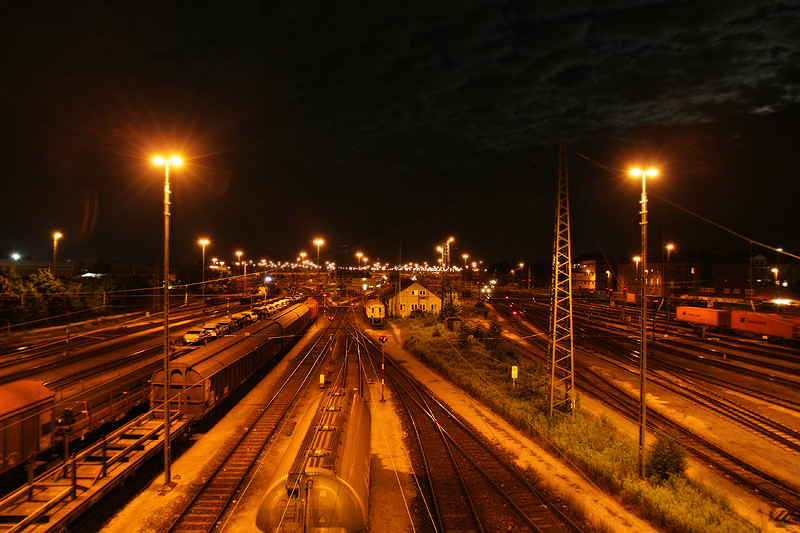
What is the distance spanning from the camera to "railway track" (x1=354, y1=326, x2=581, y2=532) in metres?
11.0

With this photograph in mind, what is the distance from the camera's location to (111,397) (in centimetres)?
1584

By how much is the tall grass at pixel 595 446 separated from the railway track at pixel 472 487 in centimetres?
219

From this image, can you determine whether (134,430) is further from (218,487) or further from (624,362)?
(624,362)

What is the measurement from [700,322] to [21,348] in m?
60.1

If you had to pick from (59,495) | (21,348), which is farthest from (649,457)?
(21,348)

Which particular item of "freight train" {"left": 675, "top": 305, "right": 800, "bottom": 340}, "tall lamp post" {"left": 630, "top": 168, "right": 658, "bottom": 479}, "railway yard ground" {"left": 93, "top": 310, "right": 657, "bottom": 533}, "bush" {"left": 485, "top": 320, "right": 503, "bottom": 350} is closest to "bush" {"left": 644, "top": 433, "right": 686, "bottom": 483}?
"tall lamp post" {"left": 630, "top": 168, "right": 658, "bottom": 479}

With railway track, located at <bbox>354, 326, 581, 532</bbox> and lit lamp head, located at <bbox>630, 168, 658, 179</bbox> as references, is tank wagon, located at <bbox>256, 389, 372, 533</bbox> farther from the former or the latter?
lit lamp head, located at <bbox>630, 168, 658, 179</bbox>

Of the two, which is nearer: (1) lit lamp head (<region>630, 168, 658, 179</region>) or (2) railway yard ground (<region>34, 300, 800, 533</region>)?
(2) railway yard ground (<region>34, 300, 800, 533</region>)

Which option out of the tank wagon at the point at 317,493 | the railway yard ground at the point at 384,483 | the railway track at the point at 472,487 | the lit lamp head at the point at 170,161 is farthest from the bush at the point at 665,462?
the lit lamp head at the point at 170,161

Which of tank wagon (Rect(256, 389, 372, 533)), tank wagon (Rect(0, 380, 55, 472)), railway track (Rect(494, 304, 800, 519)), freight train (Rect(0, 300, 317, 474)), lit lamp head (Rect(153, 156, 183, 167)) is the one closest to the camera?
tank wagon (Rect(256, 389, 372, 533))

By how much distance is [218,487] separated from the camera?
1264cm

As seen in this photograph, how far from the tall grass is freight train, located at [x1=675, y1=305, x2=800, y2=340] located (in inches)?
975

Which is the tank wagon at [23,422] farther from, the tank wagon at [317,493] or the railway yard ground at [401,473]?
the tank wagon at [317,493]

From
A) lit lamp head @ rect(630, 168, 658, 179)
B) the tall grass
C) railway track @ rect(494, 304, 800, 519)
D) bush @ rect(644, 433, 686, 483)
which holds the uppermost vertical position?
lit lamp head @ rect(630, 168, 658, 179)
